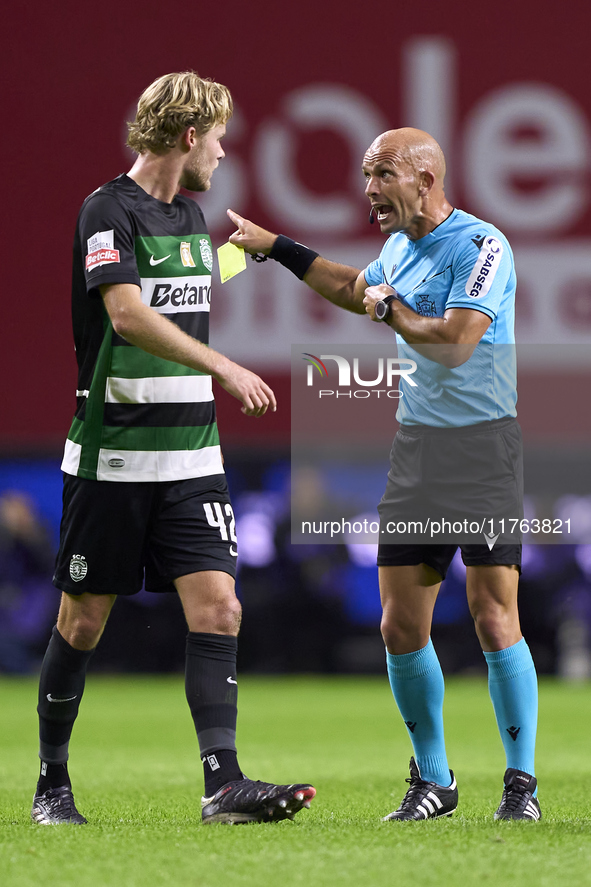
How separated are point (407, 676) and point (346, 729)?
162 inches

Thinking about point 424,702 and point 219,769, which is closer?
point 219,769

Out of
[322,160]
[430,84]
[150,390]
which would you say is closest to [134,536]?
[150,390]

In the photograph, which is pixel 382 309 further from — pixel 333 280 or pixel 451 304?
pixel 333 280

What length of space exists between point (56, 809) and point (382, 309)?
5.95 ft

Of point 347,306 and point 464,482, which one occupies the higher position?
point 347,306

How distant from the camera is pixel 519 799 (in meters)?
3.75

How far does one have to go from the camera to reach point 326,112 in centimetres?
880

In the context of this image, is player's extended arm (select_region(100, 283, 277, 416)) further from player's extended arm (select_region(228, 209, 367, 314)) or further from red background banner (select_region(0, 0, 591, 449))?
red background banner (select_region(0, 0, 591, 449))

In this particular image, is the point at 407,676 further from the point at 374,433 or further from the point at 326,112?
the point at 326,112

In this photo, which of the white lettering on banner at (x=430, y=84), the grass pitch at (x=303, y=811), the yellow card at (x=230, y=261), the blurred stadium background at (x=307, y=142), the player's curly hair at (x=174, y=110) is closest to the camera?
the grass pitch at (x=303, y=811)

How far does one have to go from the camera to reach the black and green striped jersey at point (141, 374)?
3.80 meters

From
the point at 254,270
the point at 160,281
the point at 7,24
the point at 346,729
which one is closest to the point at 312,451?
the point at 254,270

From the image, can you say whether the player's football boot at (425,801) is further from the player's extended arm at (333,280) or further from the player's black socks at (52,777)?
the player's extended arm at (333,280)

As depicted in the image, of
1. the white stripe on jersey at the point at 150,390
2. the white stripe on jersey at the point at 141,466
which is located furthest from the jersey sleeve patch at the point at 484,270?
the white stripe on jersey at the point at 141,466
